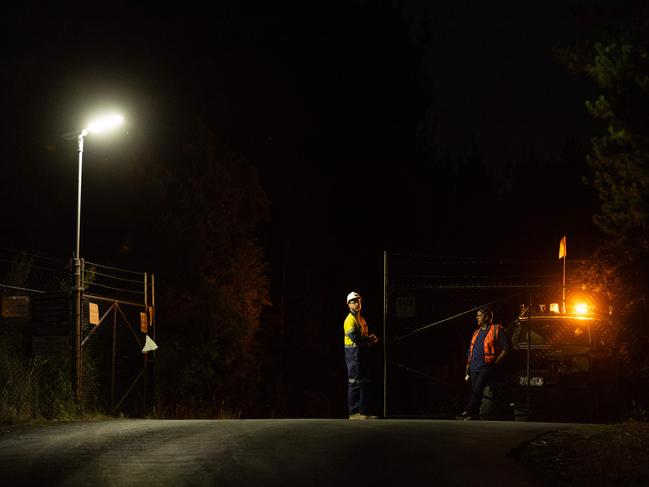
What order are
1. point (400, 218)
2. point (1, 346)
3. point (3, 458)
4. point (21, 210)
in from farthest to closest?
point (400, 218) < point (21, 210) < point (1, 346) < point (3, 458)

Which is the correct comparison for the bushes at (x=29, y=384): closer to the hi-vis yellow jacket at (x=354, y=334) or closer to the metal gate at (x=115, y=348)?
the metal gate at (x=115, y=348)

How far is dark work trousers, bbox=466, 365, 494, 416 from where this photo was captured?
17.8m

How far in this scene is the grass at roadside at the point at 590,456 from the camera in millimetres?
10164

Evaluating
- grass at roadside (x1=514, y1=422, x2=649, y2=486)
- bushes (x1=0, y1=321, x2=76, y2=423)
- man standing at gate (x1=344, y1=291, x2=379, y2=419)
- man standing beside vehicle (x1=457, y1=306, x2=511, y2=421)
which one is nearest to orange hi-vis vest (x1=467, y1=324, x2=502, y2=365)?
man standing beside vehicle (x1=457, y1=306, x2=511, y2=421)

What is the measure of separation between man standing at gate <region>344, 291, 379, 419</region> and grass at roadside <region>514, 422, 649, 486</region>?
3.80m

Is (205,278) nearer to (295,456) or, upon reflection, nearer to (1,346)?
(1,346)

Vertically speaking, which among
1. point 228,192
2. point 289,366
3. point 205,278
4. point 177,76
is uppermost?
point 177,76

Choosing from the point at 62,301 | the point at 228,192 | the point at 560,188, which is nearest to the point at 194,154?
the point at 228,192

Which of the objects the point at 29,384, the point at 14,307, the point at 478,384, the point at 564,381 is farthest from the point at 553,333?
the point at 14,307

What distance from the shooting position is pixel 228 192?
1436 inches

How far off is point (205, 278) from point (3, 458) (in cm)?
2468

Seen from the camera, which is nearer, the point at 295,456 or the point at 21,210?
the point at 295,456

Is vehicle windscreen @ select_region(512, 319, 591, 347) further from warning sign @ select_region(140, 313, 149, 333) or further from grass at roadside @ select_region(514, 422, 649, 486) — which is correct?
warning sign @ select_region(140, 313, 149, 333)

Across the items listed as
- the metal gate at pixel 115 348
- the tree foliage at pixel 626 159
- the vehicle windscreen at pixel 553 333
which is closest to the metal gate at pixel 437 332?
the metal gate at pixel 115 348
